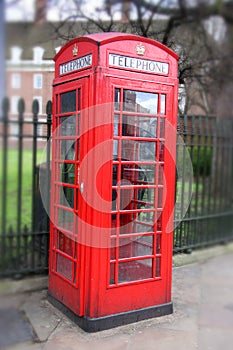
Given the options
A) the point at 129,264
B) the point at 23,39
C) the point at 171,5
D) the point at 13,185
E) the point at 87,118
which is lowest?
the point at 129,264

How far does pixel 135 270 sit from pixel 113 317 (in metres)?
0.46

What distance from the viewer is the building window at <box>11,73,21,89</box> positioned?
2887 mm

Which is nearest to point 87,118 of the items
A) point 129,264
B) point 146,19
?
point 129,264

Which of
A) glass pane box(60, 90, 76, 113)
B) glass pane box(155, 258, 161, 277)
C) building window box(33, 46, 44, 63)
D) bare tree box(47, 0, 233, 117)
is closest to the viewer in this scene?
glass pane box(60, 90, 76, 113)

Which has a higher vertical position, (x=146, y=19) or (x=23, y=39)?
(x=146, y=19)

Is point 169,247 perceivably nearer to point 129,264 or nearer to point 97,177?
point 129,264

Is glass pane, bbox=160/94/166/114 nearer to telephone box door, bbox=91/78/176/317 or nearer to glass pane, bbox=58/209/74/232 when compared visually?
telephone box door, bbox=91/78/176/317

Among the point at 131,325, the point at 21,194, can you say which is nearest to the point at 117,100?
the point at 21,194

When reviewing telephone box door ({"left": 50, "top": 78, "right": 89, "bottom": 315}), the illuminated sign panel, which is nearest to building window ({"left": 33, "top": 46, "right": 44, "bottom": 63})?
telephone box door ({"left": 50, "top": 78, "right": 89, "bottom": 315})

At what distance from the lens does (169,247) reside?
11.0 feet

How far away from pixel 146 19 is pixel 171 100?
1.65 metres

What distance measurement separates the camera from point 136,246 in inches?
132

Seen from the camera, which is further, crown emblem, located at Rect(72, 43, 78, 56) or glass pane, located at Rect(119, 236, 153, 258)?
glass pane, located at Rect(119, 236, 153, 258)

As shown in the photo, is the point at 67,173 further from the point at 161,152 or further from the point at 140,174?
the point at 161,152
